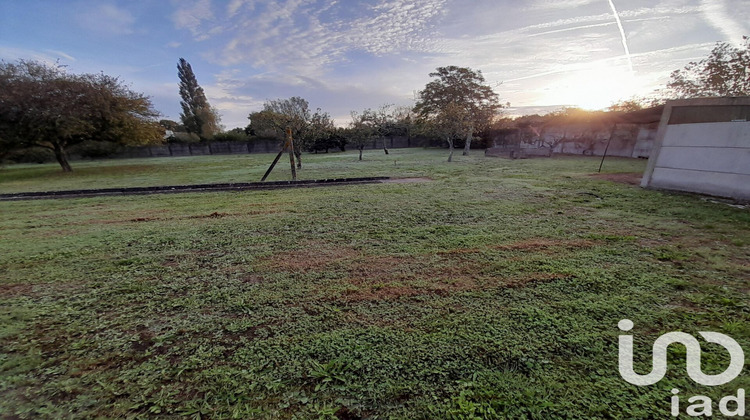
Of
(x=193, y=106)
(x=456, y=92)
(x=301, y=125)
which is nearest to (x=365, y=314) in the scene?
(x=301, y=125)

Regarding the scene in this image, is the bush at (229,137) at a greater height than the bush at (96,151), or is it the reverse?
the bush at (229,137)

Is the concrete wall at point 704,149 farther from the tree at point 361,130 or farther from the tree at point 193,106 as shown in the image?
the tree at point 193,106

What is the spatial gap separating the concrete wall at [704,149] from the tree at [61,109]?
19.2m

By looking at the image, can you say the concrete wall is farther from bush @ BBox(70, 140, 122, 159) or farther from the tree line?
bush @ BBox(70, 140, 122, 159)

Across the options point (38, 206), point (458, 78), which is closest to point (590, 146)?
point (458, 78)

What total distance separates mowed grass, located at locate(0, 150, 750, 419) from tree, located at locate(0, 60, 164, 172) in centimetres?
1182

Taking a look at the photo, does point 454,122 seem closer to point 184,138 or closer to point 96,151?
point 184,138

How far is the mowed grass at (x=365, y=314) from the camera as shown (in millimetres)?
1233

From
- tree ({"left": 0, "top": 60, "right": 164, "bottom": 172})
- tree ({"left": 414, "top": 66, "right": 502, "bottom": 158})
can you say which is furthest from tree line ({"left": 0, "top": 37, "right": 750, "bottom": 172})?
tree ({"left": 414, "top": 66, "right": 502, "bottom": 158})

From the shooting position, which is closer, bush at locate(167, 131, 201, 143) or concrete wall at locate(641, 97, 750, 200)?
concrete wall at locate(641, 97, 750, 200)

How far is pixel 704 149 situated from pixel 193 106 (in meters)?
39.8

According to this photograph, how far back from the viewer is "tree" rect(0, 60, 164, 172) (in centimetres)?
1124

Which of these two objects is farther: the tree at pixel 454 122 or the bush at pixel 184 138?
the bush at pixel 184 138

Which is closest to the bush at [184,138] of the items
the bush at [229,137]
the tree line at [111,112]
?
the bush at [229,137]
